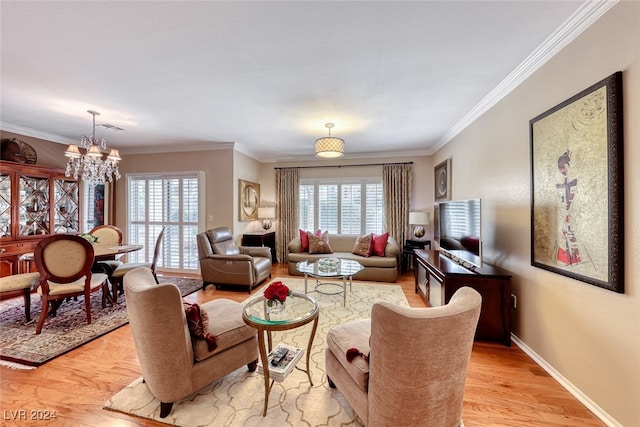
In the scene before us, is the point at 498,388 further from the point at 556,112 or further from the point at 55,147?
the point at 55,147

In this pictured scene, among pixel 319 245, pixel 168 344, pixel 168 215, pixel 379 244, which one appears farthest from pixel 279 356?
pixel 168 215

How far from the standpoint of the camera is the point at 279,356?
1.84 m

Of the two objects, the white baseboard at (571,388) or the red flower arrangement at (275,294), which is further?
the red flower arrangement at (275,294)

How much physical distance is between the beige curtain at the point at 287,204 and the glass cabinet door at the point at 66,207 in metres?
3.73

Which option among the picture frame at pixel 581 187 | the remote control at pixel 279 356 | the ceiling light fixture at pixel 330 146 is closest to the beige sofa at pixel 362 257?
the ceiling light fixture at pixel 330 146

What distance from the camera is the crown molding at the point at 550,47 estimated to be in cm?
157

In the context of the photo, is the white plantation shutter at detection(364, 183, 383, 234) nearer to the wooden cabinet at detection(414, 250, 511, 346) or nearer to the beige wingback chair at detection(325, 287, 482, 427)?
the wooden cabinet at detection(414, 250, 511, 346)

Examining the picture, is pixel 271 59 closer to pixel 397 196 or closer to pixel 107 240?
pixel 107 240

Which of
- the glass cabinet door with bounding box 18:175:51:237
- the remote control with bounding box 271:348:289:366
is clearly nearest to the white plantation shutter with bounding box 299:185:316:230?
the remote control with bounding box 271:348:289:366

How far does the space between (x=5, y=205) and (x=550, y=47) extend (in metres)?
6.67

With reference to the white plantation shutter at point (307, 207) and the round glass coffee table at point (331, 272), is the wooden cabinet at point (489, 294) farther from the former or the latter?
the white plantation shutter at point (307, 207)

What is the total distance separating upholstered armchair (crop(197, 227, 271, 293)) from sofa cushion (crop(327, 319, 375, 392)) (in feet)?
8.15

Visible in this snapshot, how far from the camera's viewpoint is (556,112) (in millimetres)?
1908

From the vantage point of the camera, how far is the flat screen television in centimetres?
264
